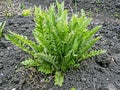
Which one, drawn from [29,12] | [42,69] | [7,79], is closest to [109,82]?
[42,69]

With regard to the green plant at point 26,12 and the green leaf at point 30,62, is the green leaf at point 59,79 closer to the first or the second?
the green leaf at point 30,62

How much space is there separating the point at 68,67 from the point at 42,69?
0.27 metres

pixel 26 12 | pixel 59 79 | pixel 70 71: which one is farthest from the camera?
pixel 26 12

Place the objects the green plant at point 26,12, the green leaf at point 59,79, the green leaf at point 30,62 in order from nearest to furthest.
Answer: the green leaf at point 59,79
the green leaf at point 30,62
the green plant at point 26,12

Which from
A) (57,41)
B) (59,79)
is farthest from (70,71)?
(57,41)

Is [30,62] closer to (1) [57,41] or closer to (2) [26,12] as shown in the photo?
(1) [57,41]

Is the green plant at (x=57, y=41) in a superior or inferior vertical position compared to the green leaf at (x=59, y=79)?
superior

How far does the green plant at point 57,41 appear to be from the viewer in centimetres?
253

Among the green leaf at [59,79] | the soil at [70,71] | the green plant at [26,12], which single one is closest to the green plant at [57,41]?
the green leaf at [59,79]

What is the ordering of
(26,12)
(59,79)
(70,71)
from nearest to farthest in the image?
(59,79)
(70,71)
(26,12)

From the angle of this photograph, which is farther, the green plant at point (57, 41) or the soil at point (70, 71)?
the soil at point (70, 71)

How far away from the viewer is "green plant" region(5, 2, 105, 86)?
253cm

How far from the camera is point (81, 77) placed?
271 cm

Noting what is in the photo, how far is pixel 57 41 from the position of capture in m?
2.55
